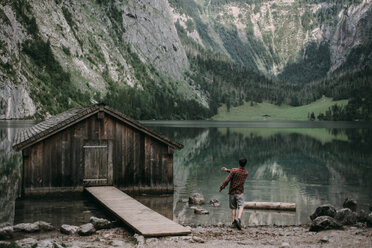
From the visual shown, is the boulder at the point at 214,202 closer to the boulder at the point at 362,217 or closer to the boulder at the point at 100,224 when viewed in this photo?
the boulder at the point at 362,217

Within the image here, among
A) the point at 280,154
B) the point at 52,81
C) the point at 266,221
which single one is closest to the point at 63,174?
the point at 266,221

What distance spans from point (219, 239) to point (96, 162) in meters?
11.3

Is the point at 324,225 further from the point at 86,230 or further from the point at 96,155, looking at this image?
the point at 96,155

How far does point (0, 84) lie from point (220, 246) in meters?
156

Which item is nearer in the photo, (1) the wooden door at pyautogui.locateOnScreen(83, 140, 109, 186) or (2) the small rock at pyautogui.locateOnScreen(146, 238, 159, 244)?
(2) the small rock at pyautogui.locateOnScreen(146, 238, 159, 244)

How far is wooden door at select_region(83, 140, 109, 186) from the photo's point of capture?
25.7 meters

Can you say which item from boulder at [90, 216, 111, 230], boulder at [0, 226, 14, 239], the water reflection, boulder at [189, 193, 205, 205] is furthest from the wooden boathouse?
boulder at [0, 226, 14, 239]

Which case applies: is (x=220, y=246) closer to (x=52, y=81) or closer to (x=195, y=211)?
(x=195, y=211)

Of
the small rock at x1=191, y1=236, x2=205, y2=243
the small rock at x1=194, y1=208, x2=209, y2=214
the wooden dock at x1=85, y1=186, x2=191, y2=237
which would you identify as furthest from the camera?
the small rock at x1=194, y1=208, x2=209, y2=214

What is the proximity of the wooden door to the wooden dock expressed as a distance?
36.0 inches

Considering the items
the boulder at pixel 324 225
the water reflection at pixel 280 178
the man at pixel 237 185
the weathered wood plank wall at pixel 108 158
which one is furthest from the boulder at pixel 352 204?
the weathered wood plank wall at pixel 108 158

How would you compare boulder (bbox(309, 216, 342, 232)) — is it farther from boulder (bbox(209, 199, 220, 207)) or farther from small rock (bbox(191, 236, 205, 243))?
boulder (bbox(209, 199, 220, 207))

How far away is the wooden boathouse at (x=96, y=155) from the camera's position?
80.9 feet

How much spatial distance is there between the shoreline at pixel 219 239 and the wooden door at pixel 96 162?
7.65 metres
